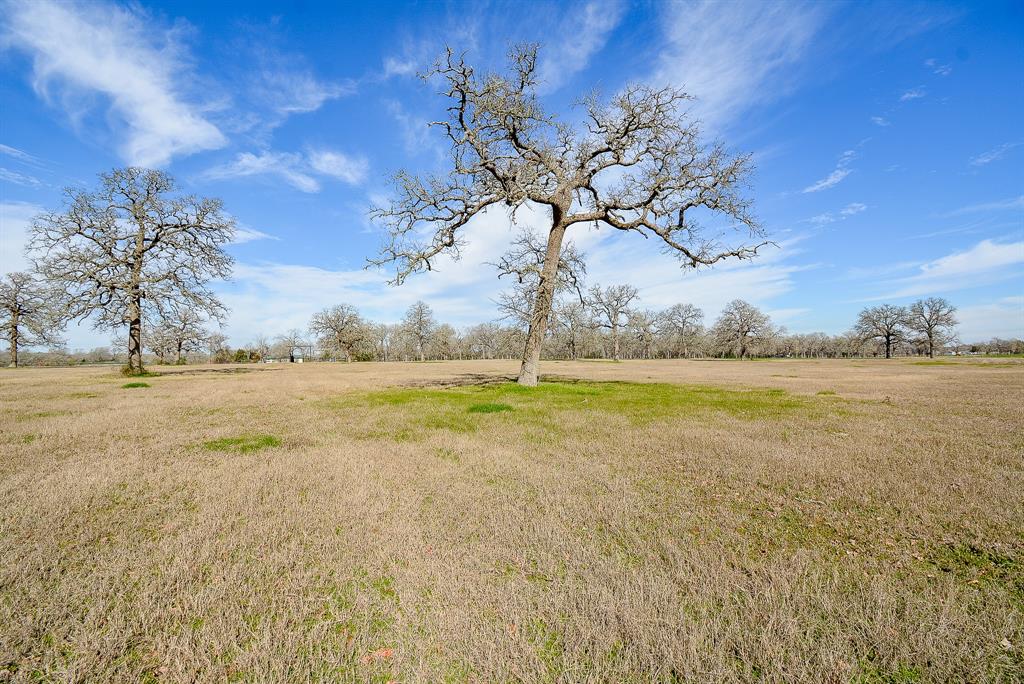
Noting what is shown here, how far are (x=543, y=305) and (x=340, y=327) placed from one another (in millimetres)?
77285

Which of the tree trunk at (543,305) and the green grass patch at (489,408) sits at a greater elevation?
the tree trunk at (543,305)

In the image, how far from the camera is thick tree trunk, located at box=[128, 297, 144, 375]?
26.4 m

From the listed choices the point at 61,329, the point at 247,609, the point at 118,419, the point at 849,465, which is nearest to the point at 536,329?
the point at 849,465

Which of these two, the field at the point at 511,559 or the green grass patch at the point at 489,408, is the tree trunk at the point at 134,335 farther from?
the green grass patch at the point at 489,408

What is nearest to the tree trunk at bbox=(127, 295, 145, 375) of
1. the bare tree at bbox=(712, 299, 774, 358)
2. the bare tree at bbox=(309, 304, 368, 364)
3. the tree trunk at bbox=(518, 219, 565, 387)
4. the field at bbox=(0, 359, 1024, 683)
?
the field at bbox=(0, 359, 1024, 683)

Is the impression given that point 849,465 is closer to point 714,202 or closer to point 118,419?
point 714,202

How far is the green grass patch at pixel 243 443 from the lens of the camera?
25.8 feet

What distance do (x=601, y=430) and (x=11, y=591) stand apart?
29.6ft

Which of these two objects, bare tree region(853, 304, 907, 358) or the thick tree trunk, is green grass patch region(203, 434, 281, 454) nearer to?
the thick tree trunk

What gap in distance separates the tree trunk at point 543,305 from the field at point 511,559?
9148 mm

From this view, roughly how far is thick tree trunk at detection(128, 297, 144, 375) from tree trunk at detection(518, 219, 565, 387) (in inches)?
1047

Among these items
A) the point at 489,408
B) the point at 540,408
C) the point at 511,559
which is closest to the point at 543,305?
the point at 540,408

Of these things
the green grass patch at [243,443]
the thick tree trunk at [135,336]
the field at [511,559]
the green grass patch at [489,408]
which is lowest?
the field at [511,559]

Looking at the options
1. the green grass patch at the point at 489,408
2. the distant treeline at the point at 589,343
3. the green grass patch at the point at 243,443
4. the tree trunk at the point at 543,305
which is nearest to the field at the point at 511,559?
the green grass patch at the point at 243,443
